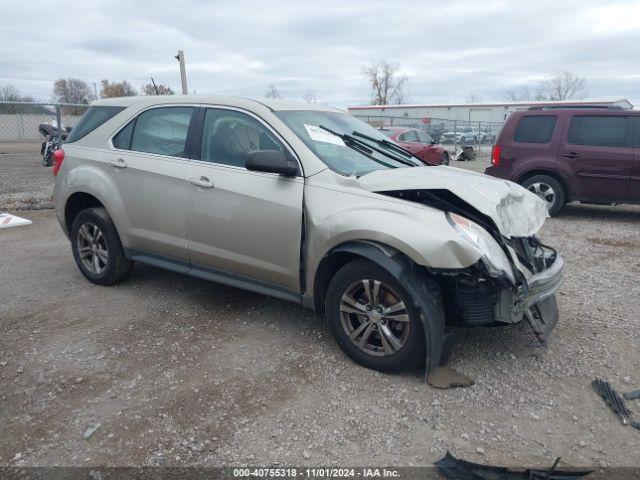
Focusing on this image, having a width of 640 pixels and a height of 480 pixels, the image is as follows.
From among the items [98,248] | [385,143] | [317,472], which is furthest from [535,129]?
[317,472]

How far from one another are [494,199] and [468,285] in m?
0.67

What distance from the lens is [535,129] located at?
8430 mm

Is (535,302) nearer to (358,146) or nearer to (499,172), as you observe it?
(358,146)

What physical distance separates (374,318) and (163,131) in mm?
2512

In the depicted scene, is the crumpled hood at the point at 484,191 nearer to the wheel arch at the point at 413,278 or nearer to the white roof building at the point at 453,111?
the wheel arch at the point at 413,278

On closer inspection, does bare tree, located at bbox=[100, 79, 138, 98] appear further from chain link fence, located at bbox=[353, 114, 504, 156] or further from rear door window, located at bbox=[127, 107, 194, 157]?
rear door window, located at bbox=[127, 107, 194, 157]

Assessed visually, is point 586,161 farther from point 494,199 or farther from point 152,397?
point 152,397

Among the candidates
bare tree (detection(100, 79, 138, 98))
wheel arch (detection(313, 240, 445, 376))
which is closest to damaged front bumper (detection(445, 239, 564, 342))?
wheel arch (detection(313, 240, 445, 376))

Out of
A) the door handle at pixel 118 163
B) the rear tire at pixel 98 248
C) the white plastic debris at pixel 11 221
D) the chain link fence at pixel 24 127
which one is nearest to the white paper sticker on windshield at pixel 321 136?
the door handle at pixel 118 163

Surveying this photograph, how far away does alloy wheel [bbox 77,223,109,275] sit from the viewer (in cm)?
488

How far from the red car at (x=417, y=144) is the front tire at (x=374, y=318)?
1352 cm

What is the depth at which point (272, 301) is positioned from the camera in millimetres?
4633

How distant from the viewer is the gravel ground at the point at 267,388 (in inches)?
106

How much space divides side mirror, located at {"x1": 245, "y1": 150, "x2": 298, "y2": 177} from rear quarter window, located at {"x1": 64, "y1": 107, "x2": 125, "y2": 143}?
1.96 meters
